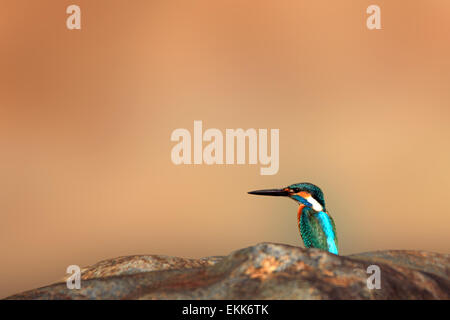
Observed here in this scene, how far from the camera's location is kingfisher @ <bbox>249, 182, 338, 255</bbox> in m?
1.98

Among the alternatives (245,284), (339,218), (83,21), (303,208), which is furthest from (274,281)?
(83,21)

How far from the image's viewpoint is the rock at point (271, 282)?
44.5 inches

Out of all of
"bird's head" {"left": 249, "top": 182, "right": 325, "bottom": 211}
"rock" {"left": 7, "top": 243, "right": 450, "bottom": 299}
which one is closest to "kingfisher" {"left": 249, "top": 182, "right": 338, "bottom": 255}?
"bird's head" {"left": 249, "top": 182, "right": 325, "bottom": 211}

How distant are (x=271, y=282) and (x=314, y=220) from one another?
2.98 ft

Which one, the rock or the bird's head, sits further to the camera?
the bird's head

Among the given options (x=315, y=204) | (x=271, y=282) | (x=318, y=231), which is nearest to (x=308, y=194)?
(x=315, y=204)

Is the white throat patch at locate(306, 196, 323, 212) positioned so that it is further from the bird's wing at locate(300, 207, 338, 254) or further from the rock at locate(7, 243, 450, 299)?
the rock at locate(7, 243, 450, 299)

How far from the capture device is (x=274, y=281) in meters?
1.16

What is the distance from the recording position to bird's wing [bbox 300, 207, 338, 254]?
1.97 m

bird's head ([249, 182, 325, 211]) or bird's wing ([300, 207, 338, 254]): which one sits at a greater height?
bird's head ([249, 182, 325, 211])

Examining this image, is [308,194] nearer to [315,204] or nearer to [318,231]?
[315,204]
